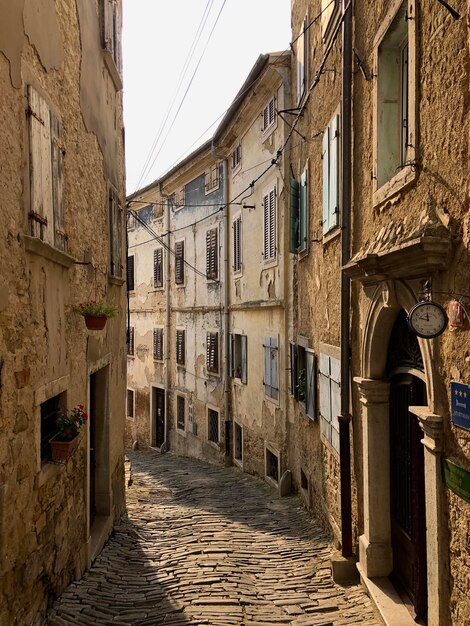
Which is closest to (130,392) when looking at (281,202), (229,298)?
(229,298)

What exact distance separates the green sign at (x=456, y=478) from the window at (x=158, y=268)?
61.6ft

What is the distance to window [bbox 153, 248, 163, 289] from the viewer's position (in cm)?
2234

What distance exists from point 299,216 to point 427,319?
6.84 metres

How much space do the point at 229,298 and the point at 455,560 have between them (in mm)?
12651

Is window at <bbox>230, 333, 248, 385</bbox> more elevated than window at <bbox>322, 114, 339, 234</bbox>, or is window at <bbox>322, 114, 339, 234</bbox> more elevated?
window at <bbox>322, 114, 339, 234</bbox>

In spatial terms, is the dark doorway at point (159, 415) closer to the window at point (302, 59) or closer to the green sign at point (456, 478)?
the window at point (302, 59)

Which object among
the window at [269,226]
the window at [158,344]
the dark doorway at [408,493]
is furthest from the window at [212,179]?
the dark doorway at [408,493]

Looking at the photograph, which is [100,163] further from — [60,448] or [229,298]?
[229,298]

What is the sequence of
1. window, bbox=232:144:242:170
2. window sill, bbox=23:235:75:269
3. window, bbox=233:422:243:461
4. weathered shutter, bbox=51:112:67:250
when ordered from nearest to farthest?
window sill, bbox=23:235:75:269 < weathered shutter, bbox=51:112:67:250 < window, bbox=232:144:242:170 < window, bbox=233:422:243:461

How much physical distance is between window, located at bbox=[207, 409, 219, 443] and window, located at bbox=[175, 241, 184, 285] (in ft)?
16.0

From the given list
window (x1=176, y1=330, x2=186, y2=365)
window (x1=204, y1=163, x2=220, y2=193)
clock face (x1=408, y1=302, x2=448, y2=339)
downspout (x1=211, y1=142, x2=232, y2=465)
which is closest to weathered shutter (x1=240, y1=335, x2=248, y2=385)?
downspout (x1=211, y1=142, x2=232, y2=465)

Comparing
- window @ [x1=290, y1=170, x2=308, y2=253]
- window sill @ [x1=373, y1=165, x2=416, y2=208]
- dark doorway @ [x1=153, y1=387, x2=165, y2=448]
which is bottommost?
dark doorway @ [x1=153, y1=387, x2=165, y2=448]

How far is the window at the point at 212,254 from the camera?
17.5 meters

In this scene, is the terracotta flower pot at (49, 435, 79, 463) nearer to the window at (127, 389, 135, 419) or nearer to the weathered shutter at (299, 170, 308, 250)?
the weathered shutter at (299, 170, 308, 250)
